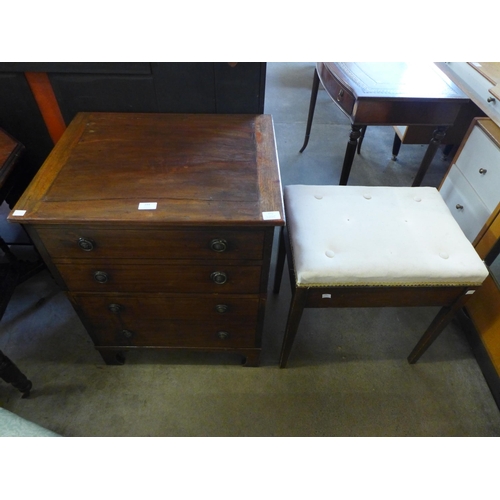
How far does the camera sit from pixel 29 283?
1.60 meters

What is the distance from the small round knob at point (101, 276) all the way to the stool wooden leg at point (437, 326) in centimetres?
106

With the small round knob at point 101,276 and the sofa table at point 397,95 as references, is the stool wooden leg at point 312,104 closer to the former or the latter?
the sofa table at point 397,95

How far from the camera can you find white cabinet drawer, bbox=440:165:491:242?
1362mm

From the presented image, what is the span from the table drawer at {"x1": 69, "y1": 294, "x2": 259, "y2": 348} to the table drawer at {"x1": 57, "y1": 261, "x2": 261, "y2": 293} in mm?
40

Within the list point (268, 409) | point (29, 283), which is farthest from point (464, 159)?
point (29, 283)

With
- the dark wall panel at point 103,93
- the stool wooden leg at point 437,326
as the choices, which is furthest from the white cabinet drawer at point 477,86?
the dark wall panel at point 103,93

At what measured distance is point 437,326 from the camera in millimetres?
1192

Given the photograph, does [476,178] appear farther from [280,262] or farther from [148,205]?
[148,205]

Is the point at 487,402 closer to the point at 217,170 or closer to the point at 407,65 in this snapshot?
the point at 217,170

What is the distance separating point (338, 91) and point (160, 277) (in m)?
1.18

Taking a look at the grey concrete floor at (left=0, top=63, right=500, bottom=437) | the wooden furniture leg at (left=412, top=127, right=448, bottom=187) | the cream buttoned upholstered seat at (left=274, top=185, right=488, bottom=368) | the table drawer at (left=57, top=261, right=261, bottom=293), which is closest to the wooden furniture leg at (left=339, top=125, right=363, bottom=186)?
the wooden furniture leg at (left=412, top=127, right=448, bottom=187)

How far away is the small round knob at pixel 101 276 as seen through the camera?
956 mm

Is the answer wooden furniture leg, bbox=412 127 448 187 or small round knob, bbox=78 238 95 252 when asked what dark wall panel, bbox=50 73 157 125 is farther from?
wooden furniture leg, bbox=412 127 448 187

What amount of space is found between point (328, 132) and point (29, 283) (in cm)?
219
